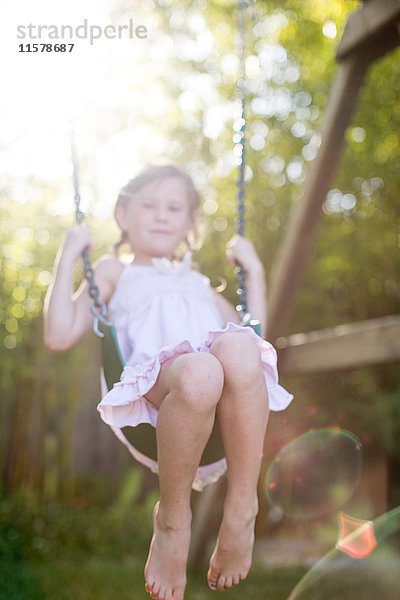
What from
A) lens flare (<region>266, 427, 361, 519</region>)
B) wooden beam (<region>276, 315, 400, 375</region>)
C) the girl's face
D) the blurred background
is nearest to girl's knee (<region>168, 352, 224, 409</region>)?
the girl's face

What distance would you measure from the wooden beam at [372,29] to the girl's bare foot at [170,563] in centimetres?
189

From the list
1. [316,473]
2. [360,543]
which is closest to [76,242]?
[360,543]

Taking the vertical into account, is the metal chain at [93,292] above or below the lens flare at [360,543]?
above

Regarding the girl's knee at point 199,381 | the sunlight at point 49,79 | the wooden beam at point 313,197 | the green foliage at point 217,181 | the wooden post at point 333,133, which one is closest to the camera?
the girl's knee at point 199,381

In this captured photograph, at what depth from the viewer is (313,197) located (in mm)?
2820

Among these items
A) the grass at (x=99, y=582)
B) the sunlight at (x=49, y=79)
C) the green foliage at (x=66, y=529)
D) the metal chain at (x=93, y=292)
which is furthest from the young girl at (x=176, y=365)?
the green foliage at (x=66, y=529)

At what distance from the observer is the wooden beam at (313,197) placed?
2.71m

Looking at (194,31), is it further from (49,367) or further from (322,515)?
(322,515)

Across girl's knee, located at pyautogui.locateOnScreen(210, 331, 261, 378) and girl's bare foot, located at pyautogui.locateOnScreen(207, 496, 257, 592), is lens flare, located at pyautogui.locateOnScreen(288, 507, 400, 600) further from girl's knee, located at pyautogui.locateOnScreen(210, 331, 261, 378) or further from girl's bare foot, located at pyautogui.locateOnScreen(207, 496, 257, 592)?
girl's knee, located at pyautogui.locateOnScreen(210, 331, 261, 378)

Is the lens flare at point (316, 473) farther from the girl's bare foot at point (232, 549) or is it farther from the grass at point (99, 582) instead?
the girl's bare foot at point (232, 549)

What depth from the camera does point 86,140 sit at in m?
3.66

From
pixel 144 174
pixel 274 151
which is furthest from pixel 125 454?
pixel 144 174

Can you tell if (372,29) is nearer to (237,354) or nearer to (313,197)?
(313,197)

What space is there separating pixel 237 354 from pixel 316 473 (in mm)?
3125
